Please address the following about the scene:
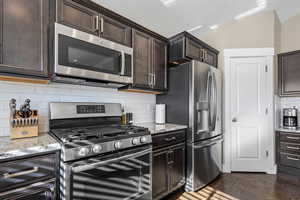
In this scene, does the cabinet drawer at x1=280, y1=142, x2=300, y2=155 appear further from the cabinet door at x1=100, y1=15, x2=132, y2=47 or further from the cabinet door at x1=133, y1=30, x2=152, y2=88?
the cabinet door at x1=100, y1=15, x2=132, y2=47

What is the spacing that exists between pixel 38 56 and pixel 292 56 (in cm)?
406

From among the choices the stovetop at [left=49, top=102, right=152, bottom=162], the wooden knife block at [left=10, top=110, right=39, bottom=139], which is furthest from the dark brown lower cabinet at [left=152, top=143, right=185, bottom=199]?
the wooden knife block at [left=10, top=110, right=39, bottom=139]

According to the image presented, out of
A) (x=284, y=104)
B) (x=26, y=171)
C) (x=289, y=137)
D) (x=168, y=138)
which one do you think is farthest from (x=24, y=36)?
(x=284, y=104)

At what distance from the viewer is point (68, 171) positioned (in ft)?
4.12

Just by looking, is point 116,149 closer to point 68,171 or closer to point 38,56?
point 68,171

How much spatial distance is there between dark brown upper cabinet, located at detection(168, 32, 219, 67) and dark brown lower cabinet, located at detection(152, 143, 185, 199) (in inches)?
48.6

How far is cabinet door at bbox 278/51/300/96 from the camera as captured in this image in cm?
316

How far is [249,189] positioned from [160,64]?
A: 7.29 ft

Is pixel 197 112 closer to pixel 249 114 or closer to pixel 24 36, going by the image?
pixel 249 114

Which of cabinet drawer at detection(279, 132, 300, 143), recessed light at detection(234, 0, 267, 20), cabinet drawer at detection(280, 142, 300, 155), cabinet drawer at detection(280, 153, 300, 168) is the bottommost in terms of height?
cabinet drawer at detection(280, 153, 300, 168)

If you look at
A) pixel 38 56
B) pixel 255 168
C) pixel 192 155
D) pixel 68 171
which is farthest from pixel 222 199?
pixel 38 56

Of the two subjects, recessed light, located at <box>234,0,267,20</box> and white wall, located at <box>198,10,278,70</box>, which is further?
white wall, located at <box>198,10,278,70</box>

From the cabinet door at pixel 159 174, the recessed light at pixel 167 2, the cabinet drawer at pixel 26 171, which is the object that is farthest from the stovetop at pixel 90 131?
the recessed light at pixel 167 2

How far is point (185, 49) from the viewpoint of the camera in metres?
2.38
